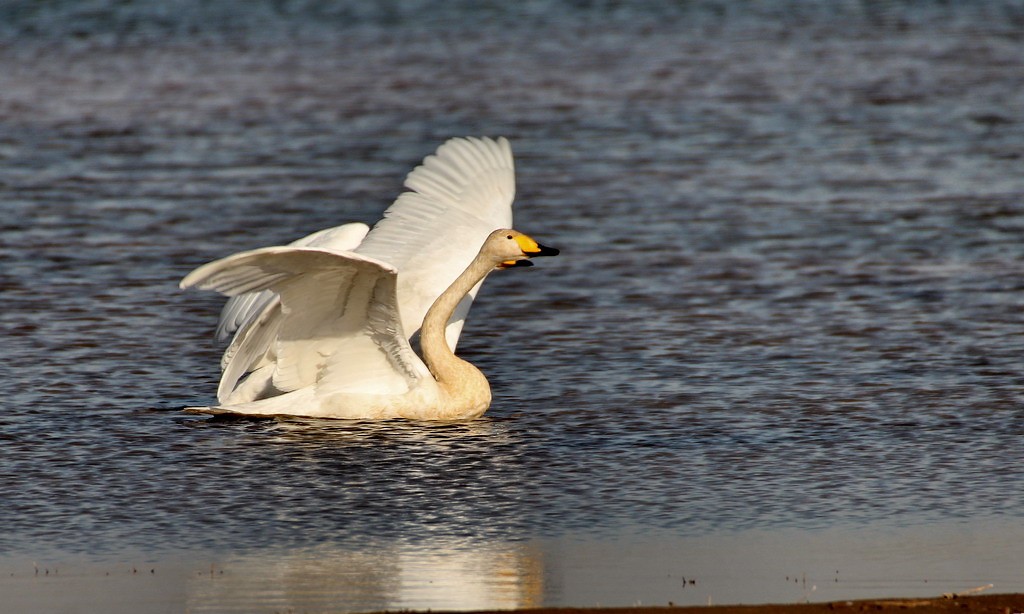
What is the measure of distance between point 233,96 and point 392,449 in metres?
14.0

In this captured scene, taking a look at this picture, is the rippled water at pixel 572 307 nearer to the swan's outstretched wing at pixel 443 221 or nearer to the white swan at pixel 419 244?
the white swan at pixel 419 244

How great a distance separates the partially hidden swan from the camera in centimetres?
872

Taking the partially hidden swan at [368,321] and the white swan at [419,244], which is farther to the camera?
the white swan at [419,244]

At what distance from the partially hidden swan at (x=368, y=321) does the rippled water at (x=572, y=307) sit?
211 mm

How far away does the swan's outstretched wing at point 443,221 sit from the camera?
32.7 ft

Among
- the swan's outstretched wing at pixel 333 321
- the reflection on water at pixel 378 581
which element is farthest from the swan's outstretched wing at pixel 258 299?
the reflection on water at pixel 378 581

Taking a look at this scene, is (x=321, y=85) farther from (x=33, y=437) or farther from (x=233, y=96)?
(x=33, y=437)

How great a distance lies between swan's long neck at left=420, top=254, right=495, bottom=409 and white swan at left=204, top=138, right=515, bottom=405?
0.41 m

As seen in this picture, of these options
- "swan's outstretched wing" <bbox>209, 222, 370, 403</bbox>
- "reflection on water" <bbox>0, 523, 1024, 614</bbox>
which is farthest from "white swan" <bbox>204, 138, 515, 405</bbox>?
"reflection on water" <bbox>0, 523, 1024, 614</bbox>

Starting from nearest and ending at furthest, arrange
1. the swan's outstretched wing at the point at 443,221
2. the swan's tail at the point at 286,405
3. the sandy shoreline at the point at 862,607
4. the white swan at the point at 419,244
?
1. the sandy shoreline at the point at 862,607
2. the swan's tail at the point at 286,405
3. the white swan at the point at 419,244
4. the swan's outstretched wing at the point at 443,221

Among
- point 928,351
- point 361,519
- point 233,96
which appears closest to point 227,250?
point 928,351

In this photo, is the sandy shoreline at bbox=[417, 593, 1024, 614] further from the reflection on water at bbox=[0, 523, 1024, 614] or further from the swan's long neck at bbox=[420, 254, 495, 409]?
the swan's long neck at bbox=[420, 254, 495, 409]

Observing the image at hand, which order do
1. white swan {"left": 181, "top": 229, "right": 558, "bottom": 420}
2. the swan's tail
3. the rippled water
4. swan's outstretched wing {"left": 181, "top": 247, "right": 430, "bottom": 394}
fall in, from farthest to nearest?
the swan's tail
white swan {"left": 181, "top": 229, "right": 558, "bottom": 420}
swan's outstretched wing {"left": 181, "top": 247, "right": 430, "bottom": 394}
the rippled water

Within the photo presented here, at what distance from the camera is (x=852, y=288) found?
12055mm
